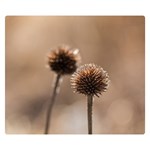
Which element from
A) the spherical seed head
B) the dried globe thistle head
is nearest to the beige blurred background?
the dried globe thistle head

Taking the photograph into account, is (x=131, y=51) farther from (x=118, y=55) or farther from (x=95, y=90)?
(x=95, y=90)

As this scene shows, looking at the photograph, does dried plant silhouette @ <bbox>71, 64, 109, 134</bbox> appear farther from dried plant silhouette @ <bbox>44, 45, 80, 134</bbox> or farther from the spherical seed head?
dried plant silhouette @ <bbox>44, 45, 80, 134</bbox>

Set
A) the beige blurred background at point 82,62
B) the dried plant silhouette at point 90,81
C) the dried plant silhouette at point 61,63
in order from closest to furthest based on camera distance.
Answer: the dried plant silhouette at point 90,81, the dried plant silhouette at point 61,63, the beige blurred background at point 82,62

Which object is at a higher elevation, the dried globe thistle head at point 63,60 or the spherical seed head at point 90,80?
the dried globe thistle head at point 63,60

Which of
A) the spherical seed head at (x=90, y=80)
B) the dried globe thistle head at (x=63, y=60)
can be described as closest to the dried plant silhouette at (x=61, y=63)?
the dried globe thistle head at (x=63, y=60)

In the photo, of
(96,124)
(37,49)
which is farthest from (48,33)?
(96,124)

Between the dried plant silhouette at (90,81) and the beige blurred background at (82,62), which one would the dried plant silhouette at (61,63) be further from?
the dried plant silhouette at (90,81)
